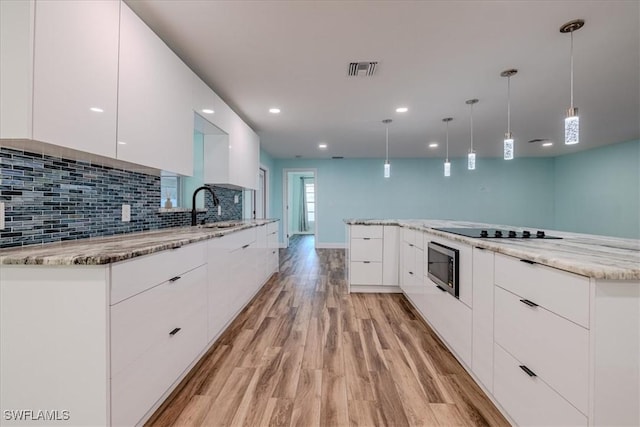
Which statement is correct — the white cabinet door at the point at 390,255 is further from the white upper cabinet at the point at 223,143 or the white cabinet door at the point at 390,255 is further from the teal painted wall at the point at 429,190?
the teal painted wall at the point at 429,190

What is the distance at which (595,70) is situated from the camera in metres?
2.57

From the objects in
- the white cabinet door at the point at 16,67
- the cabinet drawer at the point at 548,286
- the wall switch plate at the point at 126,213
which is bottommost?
the cabinet drawer at the point at 548,286

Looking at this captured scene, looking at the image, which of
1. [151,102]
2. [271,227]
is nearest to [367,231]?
[271,227]

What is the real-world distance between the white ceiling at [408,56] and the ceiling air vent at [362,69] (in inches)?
2.6

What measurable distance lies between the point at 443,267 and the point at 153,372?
76.0 inches

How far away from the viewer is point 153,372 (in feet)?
4.45

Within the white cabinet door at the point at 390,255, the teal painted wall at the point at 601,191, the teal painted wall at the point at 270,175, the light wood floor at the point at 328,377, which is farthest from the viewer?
the teal painted wall at the point at 270,175

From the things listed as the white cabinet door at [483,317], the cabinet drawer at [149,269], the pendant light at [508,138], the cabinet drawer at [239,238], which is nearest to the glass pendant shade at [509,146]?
the pendant light at [508,138]

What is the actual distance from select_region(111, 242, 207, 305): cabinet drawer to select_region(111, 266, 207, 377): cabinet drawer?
35 millimetres

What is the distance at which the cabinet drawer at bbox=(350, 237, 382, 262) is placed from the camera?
11.4 feet

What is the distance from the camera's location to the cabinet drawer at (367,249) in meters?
3.49

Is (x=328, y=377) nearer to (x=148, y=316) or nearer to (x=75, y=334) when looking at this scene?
(x=148, y=316)

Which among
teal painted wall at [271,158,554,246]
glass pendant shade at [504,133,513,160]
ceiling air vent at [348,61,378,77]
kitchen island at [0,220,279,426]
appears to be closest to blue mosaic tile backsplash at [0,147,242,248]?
kitchen island at [0,220,279,426]

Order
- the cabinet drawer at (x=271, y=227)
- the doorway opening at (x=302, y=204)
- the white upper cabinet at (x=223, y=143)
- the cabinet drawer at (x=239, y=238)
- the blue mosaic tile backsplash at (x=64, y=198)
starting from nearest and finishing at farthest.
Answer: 1. the blue mosaic tile backsplash at (x=64, y=198)
2. the cabinet drawer at (x=239, y=238)
3. the white upper cabinet at (x=223, y=143)
4. the cabinet drawer at (x=271, y=227)
5. the doorway opening at (x=302, y=204)
